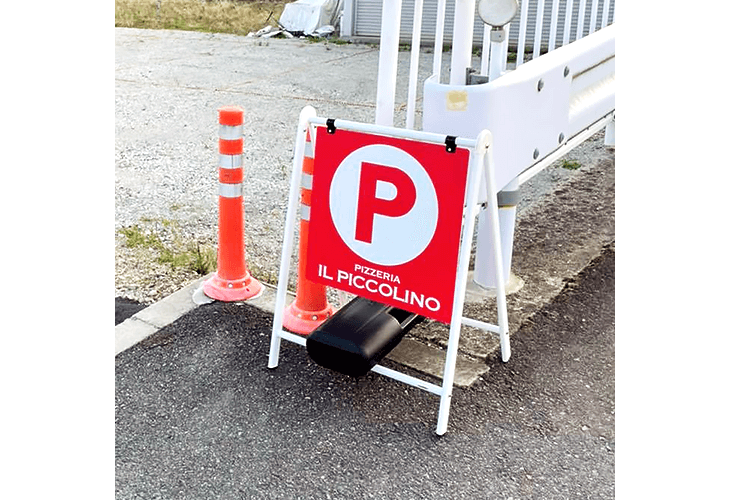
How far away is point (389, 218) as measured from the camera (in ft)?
A: 10.4

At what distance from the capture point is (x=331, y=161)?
328 cm

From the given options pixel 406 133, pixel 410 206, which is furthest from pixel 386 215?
pixel 406 133

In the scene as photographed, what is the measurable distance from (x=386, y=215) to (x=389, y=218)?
0.02 meters

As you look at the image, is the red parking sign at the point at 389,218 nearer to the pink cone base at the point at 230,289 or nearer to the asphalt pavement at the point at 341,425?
the asphalt pavement at the point at 341,425

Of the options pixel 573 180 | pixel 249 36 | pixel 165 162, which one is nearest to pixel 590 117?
pixel 573 180

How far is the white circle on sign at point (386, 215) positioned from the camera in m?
3.06

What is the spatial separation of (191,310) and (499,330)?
166 centimetres

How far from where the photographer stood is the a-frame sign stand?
2.98m

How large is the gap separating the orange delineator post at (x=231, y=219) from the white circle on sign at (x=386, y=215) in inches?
29.6

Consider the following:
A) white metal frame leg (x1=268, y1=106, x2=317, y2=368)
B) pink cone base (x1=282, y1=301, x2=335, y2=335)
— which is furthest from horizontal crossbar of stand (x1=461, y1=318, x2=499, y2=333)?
white metal frame leg (x1=268, y1=106, x2=317, y2=368)

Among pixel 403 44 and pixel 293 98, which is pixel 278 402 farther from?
pixel 403 44

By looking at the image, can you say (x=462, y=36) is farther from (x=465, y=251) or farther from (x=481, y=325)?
(x=481, y=325)

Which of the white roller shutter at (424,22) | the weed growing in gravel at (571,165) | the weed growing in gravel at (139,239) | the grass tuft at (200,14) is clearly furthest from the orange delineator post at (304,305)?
the grass tuft at (200,14)

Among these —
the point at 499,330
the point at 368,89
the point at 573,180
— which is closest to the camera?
the point at 499,330
